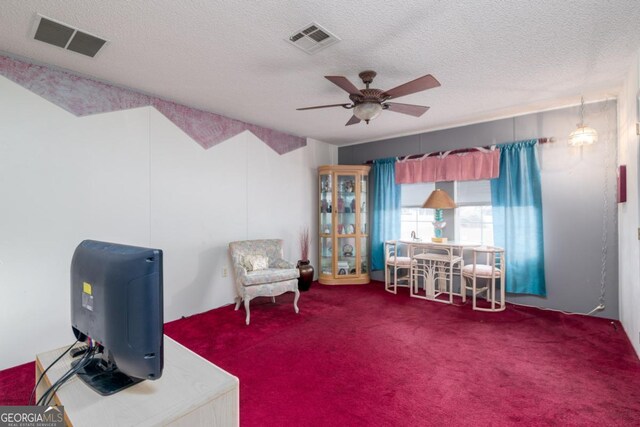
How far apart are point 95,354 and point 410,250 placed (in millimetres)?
3898

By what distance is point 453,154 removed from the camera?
433cm

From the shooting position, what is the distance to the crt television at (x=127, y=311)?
888 millimetres

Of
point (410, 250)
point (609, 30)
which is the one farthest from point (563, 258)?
point (609, 30)

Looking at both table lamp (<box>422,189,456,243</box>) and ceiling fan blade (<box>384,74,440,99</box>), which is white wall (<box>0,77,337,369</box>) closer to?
table lamp (<box>422,189,456,243</box>)

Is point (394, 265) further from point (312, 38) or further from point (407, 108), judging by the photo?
point (312, 38)

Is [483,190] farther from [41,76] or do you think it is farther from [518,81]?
[41,76]

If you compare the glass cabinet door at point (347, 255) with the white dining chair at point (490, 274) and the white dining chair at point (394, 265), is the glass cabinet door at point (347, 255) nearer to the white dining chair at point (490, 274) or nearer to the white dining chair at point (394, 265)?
the white dining chair at point (394, 265)

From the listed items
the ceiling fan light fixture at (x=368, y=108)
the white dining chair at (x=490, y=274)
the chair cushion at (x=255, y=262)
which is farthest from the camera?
the chair cushion at (x=255, y=262)

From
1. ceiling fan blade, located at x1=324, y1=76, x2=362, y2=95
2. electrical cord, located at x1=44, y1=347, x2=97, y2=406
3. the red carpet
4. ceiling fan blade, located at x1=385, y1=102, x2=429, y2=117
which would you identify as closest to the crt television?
electrical cord, located at x1=44, y1=347, x2=97, y2=406

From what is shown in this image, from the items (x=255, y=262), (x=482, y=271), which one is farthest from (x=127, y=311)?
(x=482, y=271)

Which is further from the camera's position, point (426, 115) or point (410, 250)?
point (410, 250)

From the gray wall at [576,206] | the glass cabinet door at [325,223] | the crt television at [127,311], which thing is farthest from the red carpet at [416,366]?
the glass cabinet door at [325,223]

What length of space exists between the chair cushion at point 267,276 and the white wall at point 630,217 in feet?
10.2

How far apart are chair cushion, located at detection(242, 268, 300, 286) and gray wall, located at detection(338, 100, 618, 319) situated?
284cm
